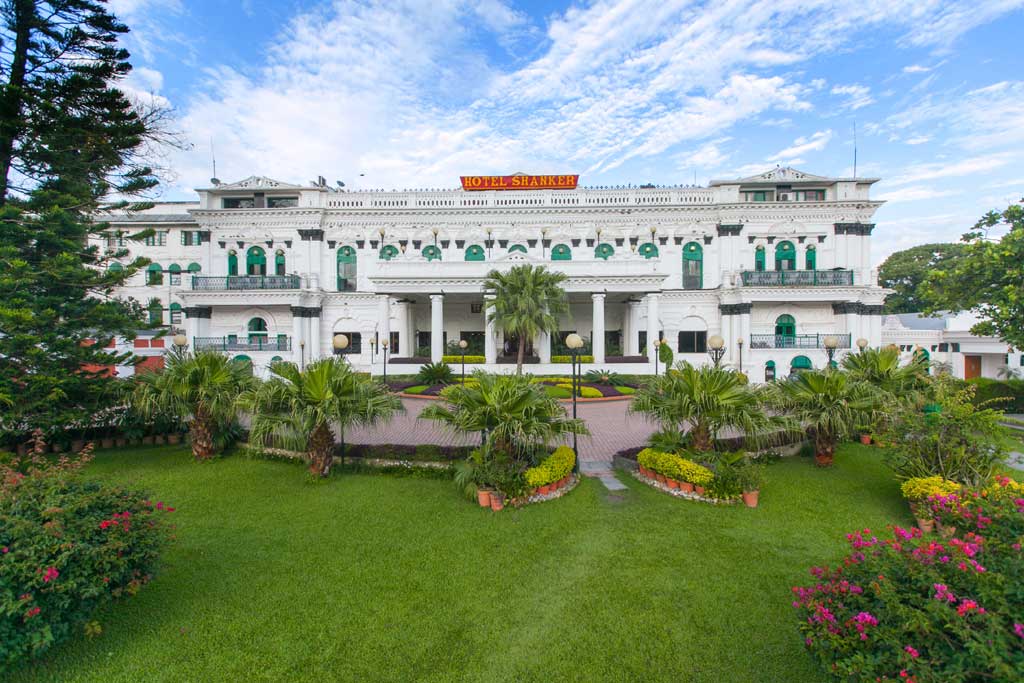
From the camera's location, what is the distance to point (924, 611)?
327 centimetres

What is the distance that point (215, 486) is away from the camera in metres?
9.12

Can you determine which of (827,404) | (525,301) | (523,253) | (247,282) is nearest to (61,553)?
(827,404)

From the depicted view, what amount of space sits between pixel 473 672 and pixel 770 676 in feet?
9.20

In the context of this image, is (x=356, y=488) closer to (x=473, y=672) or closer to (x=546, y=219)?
(x=473, y=672)

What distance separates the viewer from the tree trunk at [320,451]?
9.37 m

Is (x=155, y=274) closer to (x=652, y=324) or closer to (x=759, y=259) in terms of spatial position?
(x=652, y=324)

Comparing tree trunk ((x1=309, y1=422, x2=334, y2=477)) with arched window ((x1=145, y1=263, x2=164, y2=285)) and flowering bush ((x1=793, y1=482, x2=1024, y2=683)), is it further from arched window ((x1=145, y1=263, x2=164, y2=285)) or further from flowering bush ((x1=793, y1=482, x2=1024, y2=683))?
arched window ((x1=145, y1=263, x2=164, y2=285))

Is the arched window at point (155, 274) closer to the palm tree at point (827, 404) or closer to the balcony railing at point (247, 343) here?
the balcony railing at point (247, 343)

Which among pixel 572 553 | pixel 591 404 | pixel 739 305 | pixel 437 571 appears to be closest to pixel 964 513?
pixel 572 553

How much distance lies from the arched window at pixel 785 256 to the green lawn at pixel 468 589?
24.3 metres

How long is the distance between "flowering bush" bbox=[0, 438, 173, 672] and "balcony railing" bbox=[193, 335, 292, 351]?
2566 centimetres

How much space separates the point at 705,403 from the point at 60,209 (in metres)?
16.5

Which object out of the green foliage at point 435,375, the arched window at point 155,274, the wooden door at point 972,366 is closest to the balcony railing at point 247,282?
the arched window at point 155,274

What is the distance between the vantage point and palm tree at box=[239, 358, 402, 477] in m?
8.54
